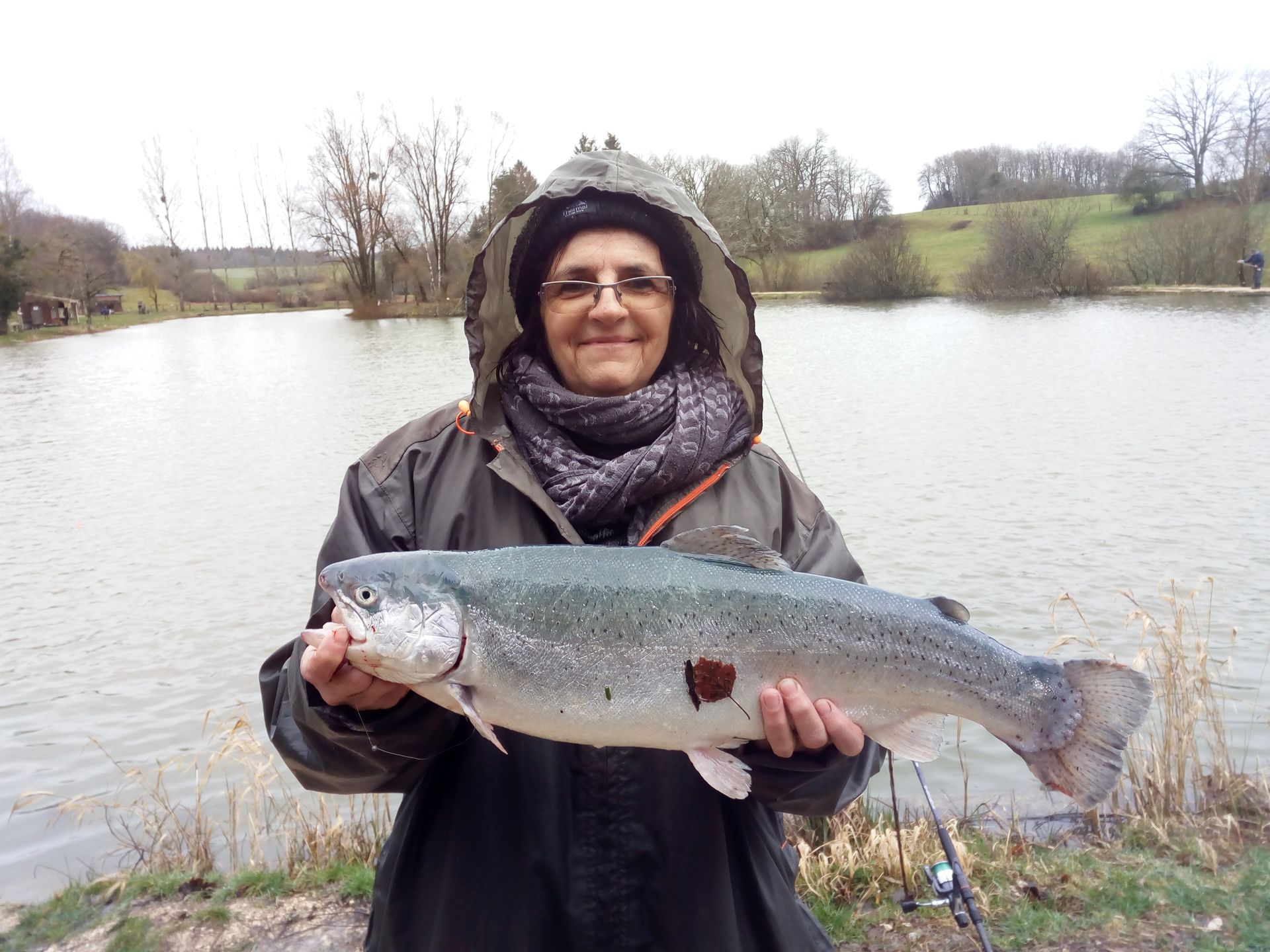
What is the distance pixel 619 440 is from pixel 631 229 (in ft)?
2.40

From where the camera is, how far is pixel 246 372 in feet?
101

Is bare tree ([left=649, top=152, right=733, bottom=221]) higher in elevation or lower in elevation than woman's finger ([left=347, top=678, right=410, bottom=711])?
higher

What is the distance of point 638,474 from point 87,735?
7.66m

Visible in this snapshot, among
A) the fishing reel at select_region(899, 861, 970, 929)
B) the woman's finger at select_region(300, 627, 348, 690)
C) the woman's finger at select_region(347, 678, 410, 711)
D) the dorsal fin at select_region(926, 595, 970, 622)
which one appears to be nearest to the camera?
the woman's finger at select_region(300, 627, 348, 690)

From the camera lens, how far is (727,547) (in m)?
2.59

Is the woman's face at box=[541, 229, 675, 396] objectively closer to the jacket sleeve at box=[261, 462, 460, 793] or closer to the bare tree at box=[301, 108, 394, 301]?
the jacket sleeve at box=[261, 462, 460, 793]

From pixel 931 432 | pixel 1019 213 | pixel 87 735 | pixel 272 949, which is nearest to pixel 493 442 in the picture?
pixel 272 949

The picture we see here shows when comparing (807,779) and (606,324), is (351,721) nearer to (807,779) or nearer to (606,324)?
(807,779)

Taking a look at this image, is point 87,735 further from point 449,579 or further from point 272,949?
point 449,579

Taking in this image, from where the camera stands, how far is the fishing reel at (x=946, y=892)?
409 cm

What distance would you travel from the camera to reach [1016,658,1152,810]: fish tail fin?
2607 mm

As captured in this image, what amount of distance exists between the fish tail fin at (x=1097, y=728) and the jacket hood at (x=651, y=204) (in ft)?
4.17

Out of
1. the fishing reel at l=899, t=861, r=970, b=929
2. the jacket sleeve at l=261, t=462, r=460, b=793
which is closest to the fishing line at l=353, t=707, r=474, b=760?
the jacket sleeve at l=261, t=462, r=460, b=793

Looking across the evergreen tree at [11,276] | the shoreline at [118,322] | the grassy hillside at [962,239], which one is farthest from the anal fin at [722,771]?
the evergreen tree at [11,276]
